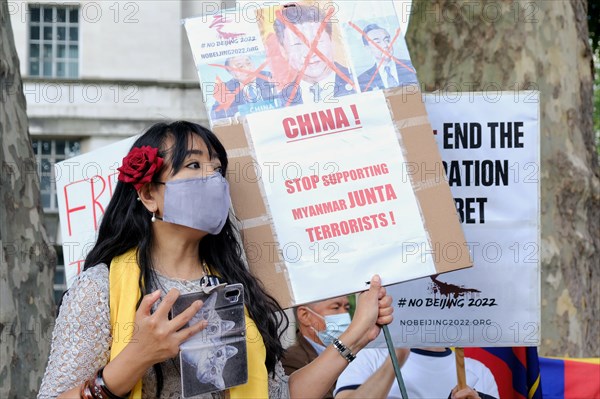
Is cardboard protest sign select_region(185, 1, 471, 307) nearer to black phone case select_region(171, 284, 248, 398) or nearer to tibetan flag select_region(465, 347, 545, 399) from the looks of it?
black phone case select_region(171, 284, 248, 398)

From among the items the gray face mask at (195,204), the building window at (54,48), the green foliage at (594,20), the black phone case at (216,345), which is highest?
the building window at (54,48)

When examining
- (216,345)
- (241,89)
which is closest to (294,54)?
(241,89)

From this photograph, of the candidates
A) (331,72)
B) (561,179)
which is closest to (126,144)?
(331,72)

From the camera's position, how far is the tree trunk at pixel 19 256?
4.61 metres

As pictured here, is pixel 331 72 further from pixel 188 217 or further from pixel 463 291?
pixel 463 291

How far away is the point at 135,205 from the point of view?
10.7ft

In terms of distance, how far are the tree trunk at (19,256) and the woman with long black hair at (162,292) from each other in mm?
1545

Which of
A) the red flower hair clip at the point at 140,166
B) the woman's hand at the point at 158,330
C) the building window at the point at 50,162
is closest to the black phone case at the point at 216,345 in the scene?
the woman's hand at the point at 158,330

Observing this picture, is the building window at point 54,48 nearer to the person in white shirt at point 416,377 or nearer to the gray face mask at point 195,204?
the person in white shirt at point 416,377

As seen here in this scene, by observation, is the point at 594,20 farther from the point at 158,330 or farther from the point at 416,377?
the point at 158,330

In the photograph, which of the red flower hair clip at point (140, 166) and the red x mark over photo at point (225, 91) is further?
the red x mark over photo at point (225, 91)

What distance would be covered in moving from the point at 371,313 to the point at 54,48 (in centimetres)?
1696

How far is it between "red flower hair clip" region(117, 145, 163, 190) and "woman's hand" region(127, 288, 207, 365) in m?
0.42

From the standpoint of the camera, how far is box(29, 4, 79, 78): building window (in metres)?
19.3
